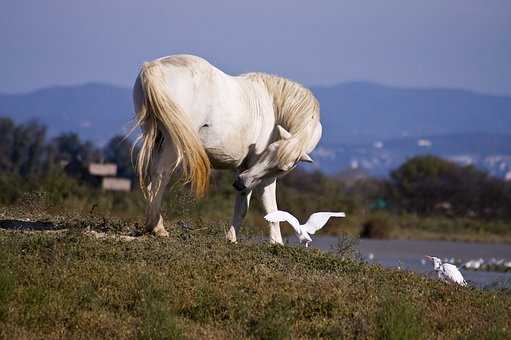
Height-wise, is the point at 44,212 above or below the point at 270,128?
below

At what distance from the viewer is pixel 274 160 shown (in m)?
12.8

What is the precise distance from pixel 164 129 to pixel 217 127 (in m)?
0.66

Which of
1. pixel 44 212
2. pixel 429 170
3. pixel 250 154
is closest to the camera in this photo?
pixel 250 154

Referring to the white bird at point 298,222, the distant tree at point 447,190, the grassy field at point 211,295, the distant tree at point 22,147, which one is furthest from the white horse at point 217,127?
Result: the distant tree at point 22,147

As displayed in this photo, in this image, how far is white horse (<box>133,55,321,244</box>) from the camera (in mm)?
12031

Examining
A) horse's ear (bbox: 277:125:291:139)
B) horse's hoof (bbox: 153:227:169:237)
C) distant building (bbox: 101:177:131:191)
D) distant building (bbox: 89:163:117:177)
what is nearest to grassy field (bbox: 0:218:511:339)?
horse's hoof (bbox: 153:227:169:237)

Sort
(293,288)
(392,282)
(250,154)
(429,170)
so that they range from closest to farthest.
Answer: (293,288), (392,282), (250,154), (429,170)

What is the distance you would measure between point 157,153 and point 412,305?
121 inches

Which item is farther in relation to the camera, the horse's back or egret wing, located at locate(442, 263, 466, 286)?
egret wing, located at locate(442, 263, 466, 286)

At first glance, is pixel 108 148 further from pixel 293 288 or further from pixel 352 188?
pixel 293 288

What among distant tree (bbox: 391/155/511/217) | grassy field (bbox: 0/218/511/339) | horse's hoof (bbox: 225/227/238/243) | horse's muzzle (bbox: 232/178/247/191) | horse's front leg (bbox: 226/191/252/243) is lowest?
distant tree (bbox: 391/155/511/217)

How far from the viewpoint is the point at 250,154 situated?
13.1 metres

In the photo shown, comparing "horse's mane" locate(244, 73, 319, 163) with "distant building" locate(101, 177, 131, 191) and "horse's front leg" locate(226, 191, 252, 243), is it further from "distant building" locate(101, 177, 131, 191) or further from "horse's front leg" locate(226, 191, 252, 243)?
"distant building" locate(101, 177, 131, 191)

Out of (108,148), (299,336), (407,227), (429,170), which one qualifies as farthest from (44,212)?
(108,148)
